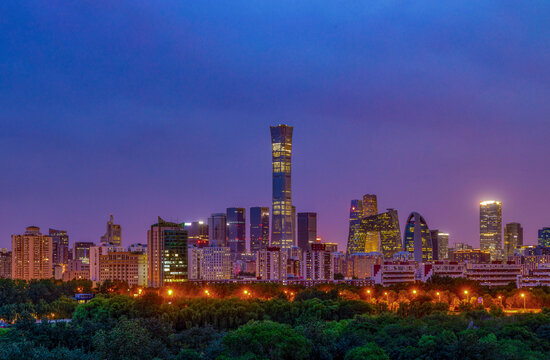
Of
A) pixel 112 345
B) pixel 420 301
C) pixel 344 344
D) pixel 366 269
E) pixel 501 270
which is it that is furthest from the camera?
pixel 366 269

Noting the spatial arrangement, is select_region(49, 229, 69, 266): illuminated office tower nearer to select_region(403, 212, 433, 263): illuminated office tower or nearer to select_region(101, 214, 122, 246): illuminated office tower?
select_region(101, 214, 122, 246): illuminated office tower

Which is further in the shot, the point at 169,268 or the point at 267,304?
the point at 169,268

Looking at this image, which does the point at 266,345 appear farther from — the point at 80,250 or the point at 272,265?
the point at 80,250

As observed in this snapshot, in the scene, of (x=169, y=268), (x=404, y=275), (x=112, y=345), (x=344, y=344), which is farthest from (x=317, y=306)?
(x=169, y=268)

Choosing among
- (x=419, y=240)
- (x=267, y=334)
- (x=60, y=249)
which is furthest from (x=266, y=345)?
(x=60, y=249)

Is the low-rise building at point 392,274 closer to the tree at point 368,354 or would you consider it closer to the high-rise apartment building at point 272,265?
the high-rise apartment building at point 272,265

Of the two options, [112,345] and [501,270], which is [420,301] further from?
[112,345]

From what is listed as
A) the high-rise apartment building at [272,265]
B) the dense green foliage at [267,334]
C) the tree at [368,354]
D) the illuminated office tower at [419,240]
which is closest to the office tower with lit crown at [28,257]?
the high-rise apartment building at [272,265]

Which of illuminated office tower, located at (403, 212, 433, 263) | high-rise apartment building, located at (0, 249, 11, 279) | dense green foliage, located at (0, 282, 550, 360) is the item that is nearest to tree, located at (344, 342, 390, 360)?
dense green foliage, located at (0, 282, 550, 360)
